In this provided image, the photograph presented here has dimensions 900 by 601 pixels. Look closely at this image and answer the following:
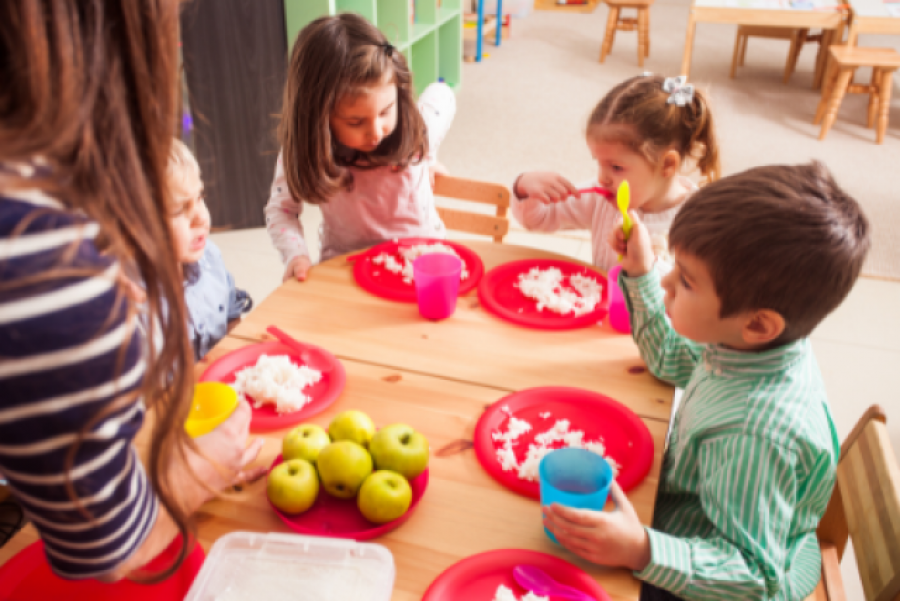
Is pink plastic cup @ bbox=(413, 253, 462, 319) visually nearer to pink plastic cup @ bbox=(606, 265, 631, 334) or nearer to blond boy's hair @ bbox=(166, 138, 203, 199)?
pink plastic cup @ bbox=(606, 265, 631, 334)

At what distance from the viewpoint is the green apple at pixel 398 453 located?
0.94m

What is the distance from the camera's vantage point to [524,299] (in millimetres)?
1454

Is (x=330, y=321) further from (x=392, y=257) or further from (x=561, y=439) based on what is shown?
(x=561, y=439)

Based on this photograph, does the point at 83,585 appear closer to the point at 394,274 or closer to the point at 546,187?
the point at 394,274

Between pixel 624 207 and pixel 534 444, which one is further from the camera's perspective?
pixel 624 207

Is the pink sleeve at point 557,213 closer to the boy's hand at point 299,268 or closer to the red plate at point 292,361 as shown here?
the boy's hand at point 299,268

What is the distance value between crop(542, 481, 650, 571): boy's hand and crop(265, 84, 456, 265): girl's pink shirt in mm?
1128

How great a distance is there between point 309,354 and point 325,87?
65 cm

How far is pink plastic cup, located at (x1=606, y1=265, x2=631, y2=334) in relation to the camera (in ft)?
4.33

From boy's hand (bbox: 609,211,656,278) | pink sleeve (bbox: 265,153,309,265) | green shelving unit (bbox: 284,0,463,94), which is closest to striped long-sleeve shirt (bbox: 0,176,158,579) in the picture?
boy's hand (bbox: 609,211,656,278)

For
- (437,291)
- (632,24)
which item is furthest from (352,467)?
(632,24)

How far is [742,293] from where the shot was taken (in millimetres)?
941

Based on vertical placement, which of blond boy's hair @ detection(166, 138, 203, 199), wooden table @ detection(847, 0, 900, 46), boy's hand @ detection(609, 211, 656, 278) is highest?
blond boy's hair @ detection(166, 138, 203, 199)

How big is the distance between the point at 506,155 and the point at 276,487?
11.9 ft
